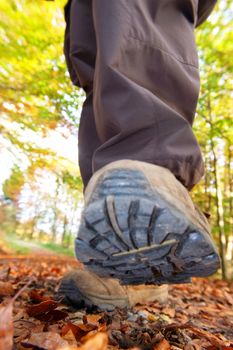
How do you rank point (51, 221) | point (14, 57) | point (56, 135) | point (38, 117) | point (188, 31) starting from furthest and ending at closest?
point (51, 221) → point (56, 135) → point (38, 117) → point (14, 57) → point (188, 31)

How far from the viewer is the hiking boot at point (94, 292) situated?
1313mm

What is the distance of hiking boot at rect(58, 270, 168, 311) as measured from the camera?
131cm

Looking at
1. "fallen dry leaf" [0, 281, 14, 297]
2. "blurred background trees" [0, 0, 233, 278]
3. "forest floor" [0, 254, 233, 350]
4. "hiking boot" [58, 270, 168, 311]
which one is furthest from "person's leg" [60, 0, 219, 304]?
"blurred background trees" [0, 0, 233, 278]

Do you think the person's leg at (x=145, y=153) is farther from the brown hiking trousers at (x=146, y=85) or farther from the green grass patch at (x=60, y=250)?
the green grass patch at (x=60, y=250)

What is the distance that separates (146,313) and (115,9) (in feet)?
3.57

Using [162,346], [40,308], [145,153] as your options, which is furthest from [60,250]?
[145,153]

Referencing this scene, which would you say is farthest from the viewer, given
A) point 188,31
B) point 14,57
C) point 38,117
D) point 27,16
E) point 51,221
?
point 51,221

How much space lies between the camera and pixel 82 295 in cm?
133

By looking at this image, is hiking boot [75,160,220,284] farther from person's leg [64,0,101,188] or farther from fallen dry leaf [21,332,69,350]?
person's leg [64,0,101,188]

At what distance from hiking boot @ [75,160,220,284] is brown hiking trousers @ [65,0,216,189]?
0.08 metres

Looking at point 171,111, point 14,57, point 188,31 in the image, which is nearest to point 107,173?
point 171,111

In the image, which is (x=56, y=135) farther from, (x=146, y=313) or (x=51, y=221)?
(x=51, y=221)

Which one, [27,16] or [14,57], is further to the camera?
[14,57]

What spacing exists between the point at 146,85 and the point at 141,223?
40 centimetres
